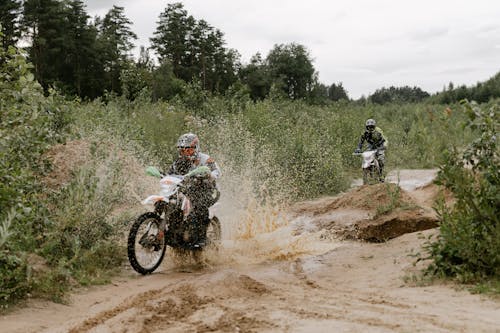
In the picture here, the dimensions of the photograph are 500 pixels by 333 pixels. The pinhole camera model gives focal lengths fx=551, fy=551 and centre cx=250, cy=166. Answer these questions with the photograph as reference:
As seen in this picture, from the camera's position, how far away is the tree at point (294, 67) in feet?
315

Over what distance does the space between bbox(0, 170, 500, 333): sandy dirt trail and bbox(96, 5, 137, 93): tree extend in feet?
124

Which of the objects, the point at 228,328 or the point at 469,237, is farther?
the point at 469,237

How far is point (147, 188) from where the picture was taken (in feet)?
37.4

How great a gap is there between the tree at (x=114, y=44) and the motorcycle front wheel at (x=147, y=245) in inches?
1470

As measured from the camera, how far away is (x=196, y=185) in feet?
27.6

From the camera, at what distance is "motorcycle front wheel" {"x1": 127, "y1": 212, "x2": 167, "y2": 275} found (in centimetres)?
745

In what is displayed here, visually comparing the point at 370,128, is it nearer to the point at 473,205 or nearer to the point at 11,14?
the point at 473,205

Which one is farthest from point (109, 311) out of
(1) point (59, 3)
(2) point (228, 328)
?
(1) point (59, 3)

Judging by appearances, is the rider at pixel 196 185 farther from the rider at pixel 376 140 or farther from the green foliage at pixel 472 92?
the green foliage at pixel 472 92

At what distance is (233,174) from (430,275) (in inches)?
338

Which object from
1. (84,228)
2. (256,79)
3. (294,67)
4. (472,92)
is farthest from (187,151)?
(294,67)

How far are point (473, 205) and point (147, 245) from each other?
4273mm

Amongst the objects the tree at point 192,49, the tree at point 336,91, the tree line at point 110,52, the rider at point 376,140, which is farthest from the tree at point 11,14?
the tree at point 336,91

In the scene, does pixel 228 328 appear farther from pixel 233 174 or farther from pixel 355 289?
pixel 233 174
